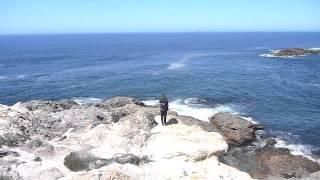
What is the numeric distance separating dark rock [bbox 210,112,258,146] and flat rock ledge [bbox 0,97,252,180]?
1650mm

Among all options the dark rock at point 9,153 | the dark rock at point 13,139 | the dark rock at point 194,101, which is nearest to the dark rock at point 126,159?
the dark rock at point 9,153

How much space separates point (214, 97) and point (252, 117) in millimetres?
10107

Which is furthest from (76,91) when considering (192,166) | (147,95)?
(192,166)

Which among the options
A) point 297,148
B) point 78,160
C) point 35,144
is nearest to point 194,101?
point 297,148

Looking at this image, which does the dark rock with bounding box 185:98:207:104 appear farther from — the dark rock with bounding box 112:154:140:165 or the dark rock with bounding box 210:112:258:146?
the dark rock with bounding box 112:154:140:165

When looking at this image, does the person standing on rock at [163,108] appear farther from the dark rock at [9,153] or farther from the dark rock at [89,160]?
the dark rock at [9,153]

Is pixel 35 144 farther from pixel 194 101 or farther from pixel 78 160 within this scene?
pixel 194 101

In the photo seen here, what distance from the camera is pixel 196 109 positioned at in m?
45.8

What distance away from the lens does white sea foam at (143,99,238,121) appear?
43059mm

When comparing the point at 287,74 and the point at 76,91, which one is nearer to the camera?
the point at 76,91

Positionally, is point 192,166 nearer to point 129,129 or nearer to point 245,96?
point 129,129

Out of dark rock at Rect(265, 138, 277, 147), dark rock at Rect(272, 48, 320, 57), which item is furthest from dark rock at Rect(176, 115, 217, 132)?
dark rock at Rect(272, 48, 320, 57)

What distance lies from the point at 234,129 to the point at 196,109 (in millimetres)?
11829

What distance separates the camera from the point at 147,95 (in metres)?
55.2
